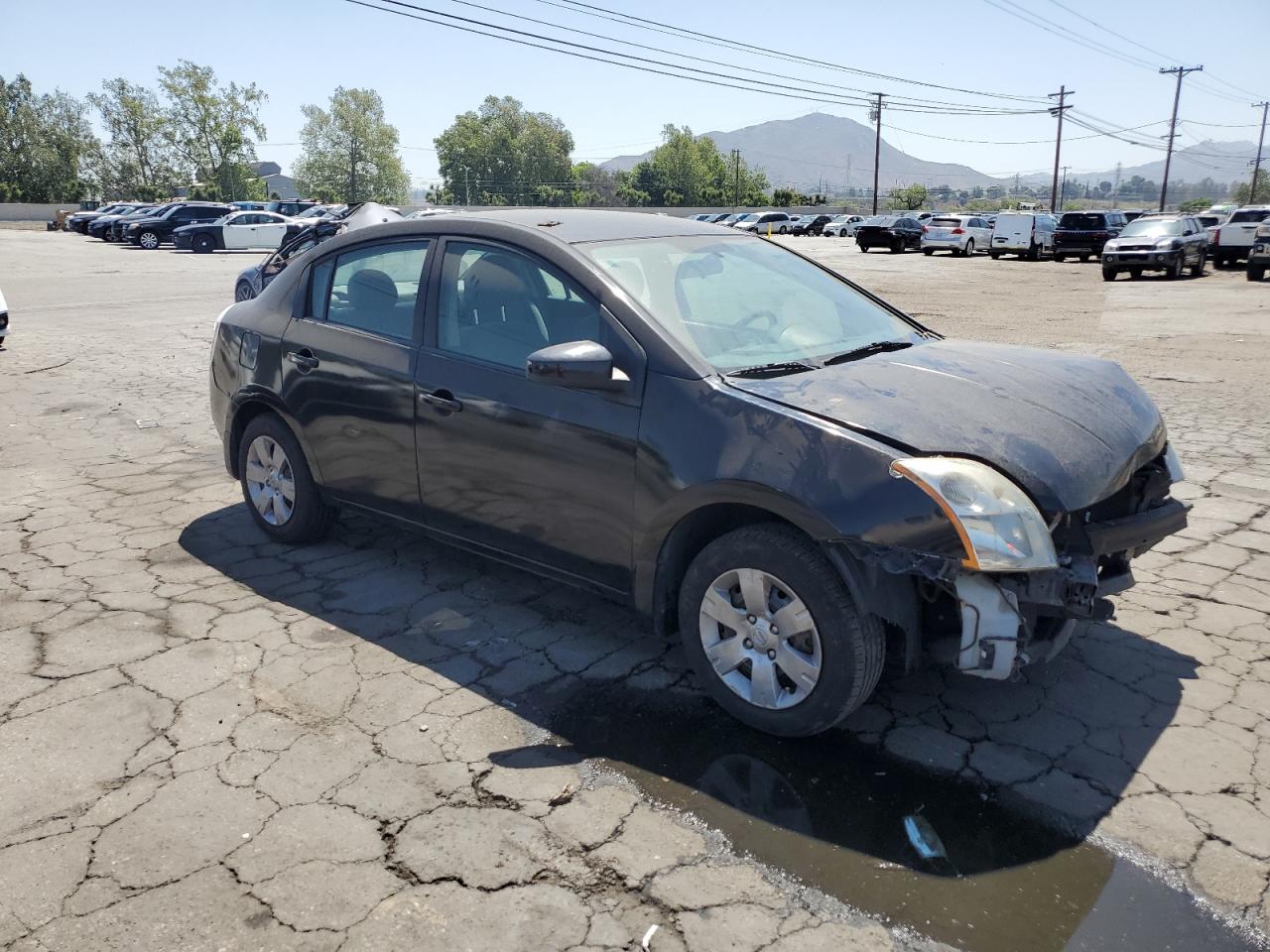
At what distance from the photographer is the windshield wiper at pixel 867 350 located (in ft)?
12.2

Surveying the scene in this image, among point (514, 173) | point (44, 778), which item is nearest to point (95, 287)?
point (44, 778)

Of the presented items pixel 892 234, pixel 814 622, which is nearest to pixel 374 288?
pixel 814 622

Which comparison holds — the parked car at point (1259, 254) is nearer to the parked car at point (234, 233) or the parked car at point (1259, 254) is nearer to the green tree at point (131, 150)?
the parked car at point (234, 233)

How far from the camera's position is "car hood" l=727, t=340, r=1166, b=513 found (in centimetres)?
300

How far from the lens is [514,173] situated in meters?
134

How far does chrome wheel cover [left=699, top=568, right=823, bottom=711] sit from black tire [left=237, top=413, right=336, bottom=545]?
249 cm

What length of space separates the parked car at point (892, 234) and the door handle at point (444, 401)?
35741 mm

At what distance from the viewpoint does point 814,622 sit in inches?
122

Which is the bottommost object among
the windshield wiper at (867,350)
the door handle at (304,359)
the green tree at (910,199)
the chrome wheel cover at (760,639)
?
the chrome wheel cover at (760,639)

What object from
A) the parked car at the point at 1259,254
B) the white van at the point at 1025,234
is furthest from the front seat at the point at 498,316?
the white van at the point at 1025,234

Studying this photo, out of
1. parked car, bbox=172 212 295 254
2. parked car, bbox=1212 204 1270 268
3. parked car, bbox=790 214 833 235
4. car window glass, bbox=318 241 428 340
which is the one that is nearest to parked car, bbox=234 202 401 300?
car window glass, bbox=318 241 428 340

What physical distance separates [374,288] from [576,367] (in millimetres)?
1674

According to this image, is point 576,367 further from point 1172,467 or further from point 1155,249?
point 1155,249

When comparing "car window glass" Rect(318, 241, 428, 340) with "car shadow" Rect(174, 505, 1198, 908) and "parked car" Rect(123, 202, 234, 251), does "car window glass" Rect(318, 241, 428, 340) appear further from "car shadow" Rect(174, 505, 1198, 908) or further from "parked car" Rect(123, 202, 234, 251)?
"parked car" Rect(123, 202, 234, 251)
